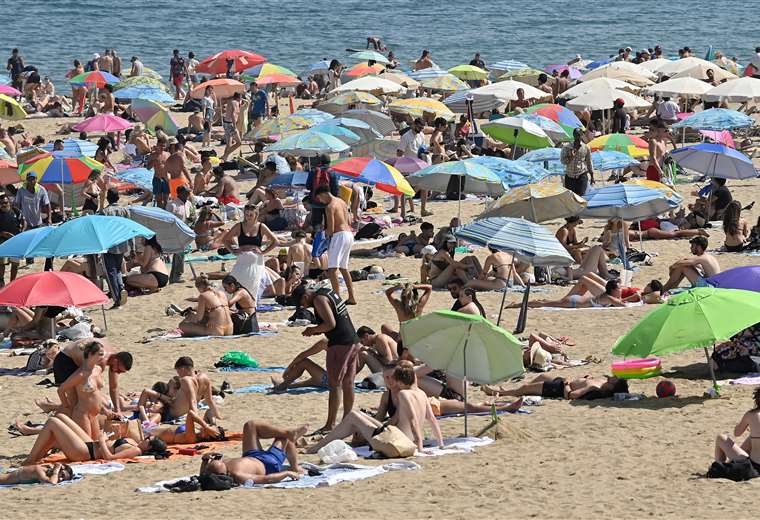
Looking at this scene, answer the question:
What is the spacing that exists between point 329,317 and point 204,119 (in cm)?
1820

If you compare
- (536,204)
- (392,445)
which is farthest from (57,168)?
(392,445)

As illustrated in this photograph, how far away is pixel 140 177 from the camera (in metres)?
20.0

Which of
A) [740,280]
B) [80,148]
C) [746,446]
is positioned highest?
[740,280]

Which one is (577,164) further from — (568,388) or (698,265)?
(568,388)

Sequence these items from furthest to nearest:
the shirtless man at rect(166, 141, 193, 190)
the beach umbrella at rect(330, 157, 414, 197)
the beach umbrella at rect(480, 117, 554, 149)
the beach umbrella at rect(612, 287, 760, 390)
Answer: the beach umbrella at rect(480, 117, 554, 149) → the shirtless man at rect(166, 141, 193, 190) → the beach umbrella at rect(330, 157, 414, 197) → the beach umbrella at rect(612, 287, 760, 390)

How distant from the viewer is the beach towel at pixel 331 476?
858cm

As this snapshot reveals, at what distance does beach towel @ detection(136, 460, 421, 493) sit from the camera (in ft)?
28.1

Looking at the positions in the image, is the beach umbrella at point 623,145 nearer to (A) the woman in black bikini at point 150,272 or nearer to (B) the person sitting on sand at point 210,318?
(A) the woman in black bikini at point 150,272

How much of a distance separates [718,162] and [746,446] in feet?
34.0

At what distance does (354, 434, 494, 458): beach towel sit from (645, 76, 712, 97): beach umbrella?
17.0m

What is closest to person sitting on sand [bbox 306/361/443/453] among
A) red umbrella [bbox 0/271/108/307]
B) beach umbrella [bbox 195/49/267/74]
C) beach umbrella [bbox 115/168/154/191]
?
red umbrella [bbox 0/271/108/307]

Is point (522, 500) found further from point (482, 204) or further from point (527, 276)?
point (482, 204)

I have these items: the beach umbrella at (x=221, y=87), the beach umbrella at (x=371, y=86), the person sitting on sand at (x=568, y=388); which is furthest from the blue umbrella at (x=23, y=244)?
the beach umbrella at (x=221, y=87)

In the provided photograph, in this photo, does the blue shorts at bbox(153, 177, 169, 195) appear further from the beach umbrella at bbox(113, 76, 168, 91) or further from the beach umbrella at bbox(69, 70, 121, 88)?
the beach umbrella at bbox(69, 70, 121, 88)
